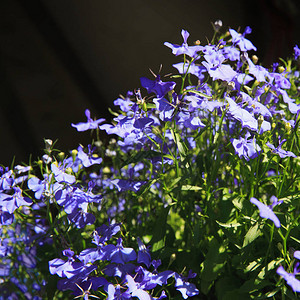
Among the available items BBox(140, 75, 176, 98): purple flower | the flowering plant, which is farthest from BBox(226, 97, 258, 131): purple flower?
BBox(140, 75, 176, 98): purple flower

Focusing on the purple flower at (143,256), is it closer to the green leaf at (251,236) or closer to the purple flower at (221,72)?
the green leaf at (251,236)

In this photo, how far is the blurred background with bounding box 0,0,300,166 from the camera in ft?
6.36

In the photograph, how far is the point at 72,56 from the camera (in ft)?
6.88

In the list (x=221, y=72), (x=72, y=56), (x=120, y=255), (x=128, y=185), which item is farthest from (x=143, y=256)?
(x=72, y=56)

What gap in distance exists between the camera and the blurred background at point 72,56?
194cm

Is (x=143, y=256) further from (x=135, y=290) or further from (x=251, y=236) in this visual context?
(x=251, y=236)

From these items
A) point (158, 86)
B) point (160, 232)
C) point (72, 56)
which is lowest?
point (160, 232)

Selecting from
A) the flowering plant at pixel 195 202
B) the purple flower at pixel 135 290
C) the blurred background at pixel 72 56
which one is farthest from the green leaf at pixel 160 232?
the blurred background at pixel 72 56

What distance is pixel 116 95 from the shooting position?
224cm

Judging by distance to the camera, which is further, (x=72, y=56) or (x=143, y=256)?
(x=72, y=56)

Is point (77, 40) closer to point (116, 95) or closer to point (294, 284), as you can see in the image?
point (116, 95)

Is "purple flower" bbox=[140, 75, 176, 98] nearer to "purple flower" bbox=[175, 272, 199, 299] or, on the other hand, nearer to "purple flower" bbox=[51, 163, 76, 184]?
"purple flower" bbox=[51, 163, 76, 184]

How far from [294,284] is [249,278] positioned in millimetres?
298

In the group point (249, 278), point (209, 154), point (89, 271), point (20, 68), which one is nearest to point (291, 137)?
point (209, 154)
